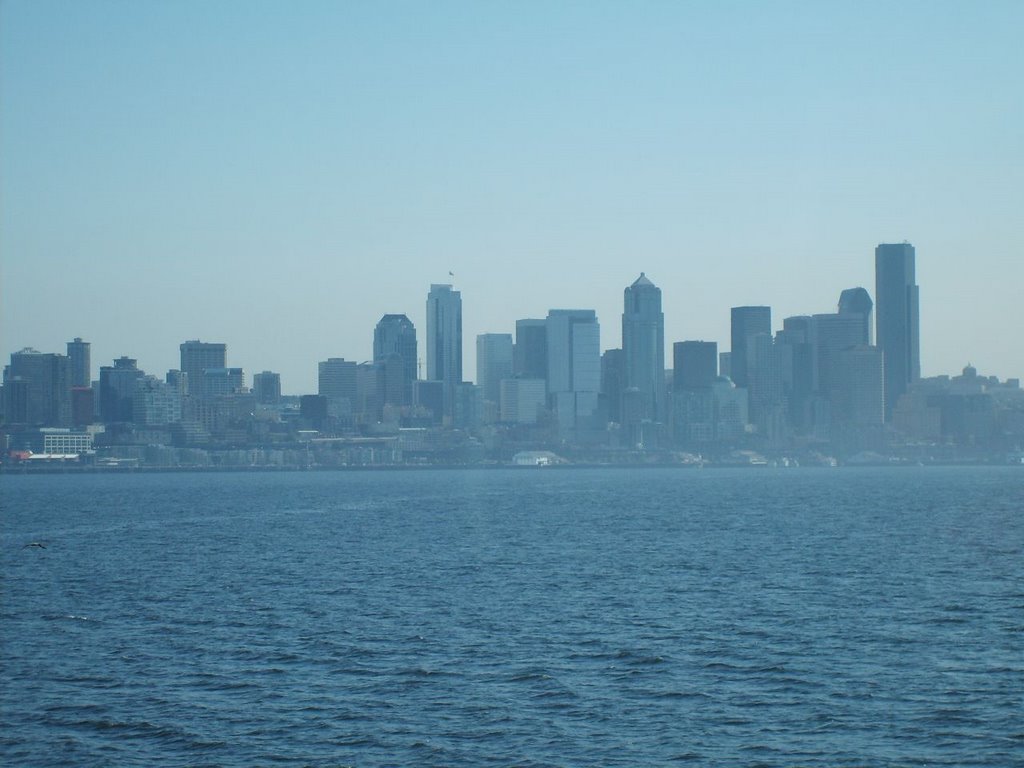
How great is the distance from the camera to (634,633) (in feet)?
182

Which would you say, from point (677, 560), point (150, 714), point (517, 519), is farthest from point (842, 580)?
point (517, 519)

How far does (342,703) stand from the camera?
42.7 meters

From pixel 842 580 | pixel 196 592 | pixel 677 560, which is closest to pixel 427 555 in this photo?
pixel 677 560

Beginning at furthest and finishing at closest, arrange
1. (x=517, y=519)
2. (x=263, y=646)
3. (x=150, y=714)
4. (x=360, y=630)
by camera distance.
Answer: (x=517, y=519)
(x=360, y=630)
(x=263, y=646)
(x=150, y=714)

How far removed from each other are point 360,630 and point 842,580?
29.9m

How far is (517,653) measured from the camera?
5066 cm

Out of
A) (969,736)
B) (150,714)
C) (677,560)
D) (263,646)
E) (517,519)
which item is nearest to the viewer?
(969,736)

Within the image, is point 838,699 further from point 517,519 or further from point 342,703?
point 517,519

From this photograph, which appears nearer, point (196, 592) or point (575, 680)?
point (575, 680)

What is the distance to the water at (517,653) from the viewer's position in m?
38.0

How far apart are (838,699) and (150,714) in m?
22.0

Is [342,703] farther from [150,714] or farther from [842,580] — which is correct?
[842,580]

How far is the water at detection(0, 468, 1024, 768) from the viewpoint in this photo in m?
38.0

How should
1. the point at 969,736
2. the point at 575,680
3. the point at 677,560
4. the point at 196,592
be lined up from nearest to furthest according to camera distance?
the point at 969,736, the point at 575,680, the point at 196,592, the point at 677,560
